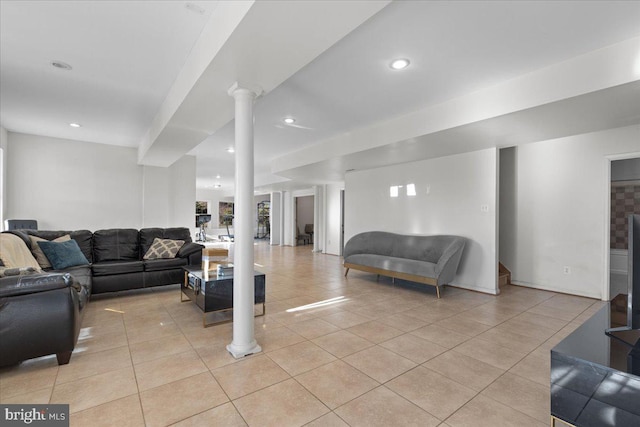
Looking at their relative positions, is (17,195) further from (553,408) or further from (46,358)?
(553,408)

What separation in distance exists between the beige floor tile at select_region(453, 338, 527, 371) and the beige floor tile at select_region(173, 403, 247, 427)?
1948 mm

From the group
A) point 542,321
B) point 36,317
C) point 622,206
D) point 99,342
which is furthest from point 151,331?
point 622,206

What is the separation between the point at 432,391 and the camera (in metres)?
2.04

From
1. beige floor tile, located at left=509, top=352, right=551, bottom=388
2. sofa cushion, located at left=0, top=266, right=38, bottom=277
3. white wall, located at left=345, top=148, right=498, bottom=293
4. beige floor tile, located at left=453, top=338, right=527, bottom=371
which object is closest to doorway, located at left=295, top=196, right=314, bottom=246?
Answer: white wall, located at left=345, top=148, right=498, bottom=293

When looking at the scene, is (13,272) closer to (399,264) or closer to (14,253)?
(14,253)

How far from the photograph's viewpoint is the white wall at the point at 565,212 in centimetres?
430

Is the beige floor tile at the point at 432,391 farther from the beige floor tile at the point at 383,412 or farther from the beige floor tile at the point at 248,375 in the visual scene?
the beige floor tile at the point at 248,375

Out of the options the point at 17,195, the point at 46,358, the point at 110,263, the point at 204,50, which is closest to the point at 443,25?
the point at 204,50

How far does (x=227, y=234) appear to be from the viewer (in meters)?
16.5

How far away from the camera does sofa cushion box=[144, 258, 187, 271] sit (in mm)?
4386

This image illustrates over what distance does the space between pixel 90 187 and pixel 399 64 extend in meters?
6.63

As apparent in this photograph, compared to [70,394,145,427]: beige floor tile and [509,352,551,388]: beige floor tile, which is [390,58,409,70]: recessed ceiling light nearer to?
[509,352,551,388]: beige floor tile

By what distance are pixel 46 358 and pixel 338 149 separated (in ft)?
15.2

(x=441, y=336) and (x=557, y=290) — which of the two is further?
(x=557, y=290)
